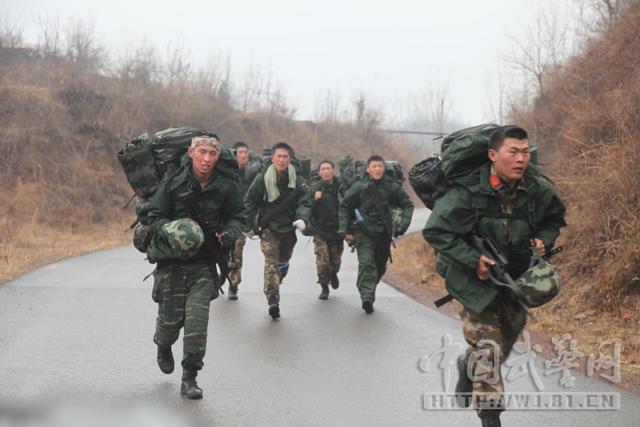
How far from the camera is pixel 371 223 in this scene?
10.0 m

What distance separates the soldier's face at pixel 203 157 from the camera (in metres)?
6.09

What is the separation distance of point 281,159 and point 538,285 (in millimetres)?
5502

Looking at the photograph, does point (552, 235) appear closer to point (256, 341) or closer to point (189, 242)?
point (189, 242)

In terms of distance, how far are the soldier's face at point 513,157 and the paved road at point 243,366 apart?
1717 millimetres

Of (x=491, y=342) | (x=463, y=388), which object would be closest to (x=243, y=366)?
(x=463, y=388)

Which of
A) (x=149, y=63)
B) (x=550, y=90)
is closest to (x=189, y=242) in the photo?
(x=550, y=90)

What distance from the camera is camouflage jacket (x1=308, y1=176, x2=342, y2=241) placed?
448 inches

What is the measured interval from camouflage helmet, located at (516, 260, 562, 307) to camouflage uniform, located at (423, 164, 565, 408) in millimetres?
231

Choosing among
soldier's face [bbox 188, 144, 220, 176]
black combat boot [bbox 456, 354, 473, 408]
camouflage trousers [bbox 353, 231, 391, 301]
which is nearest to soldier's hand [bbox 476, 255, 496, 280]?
black combat boot [bbox 456, 354, 473, 408]

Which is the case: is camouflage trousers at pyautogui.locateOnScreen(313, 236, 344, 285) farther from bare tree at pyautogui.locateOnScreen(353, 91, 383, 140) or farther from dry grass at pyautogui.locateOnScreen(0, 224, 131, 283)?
bare tree at pyautogui.locateOnScreen(353, 91, 383, 140)

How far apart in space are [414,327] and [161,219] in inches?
153

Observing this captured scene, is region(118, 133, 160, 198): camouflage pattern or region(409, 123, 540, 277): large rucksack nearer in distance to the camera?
region(409, 123, 540, 277): large rucksack

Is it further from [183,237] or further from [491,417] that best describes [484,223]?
[183,237]

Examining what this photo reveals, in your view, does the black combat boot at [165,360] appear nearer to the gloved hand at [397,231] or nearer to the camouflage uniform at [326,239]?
the gloved hand at [397,231]
